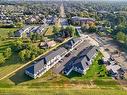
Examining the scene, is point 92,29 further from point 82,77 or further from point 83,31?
point 82,77

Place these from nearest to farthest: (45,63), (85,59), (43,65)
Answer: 1. (43,65)
2. (45,63)
3. (85,59)

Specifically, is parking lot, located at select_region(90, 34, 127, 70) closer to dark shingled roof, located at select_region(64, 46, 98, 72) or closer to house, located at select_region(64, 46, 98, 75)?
dark shingled roof, located at select_region(64, 46, 98, 72)

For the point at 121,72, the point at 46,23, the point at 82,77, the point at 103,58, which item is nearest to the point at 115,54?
the point at 103,58

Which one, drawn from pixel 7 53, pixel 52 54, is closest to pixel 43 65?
pixel 52 54

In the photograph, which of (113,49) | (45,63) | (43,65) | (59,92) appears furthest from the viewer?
(113,49)

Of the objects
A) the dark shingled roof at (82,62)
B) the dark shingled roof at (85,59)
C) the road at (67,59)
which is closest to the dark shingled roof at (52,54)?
the road at (67,59)

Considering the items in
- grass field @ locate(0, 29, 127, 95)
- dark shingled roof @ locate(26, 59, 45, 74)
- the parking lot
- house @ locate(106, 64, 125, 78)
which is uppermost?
dark shingled roof @ locate(26, 59, 45, 74)

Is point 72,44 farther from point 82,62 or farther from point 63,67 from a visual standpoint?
point 82,62

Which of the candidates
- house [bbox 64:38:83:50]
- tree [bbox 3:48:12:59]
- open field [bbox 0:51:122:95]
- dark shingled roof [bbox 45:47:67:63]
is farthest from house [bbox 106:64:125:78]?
tree [bbox 3:48:12:59]
